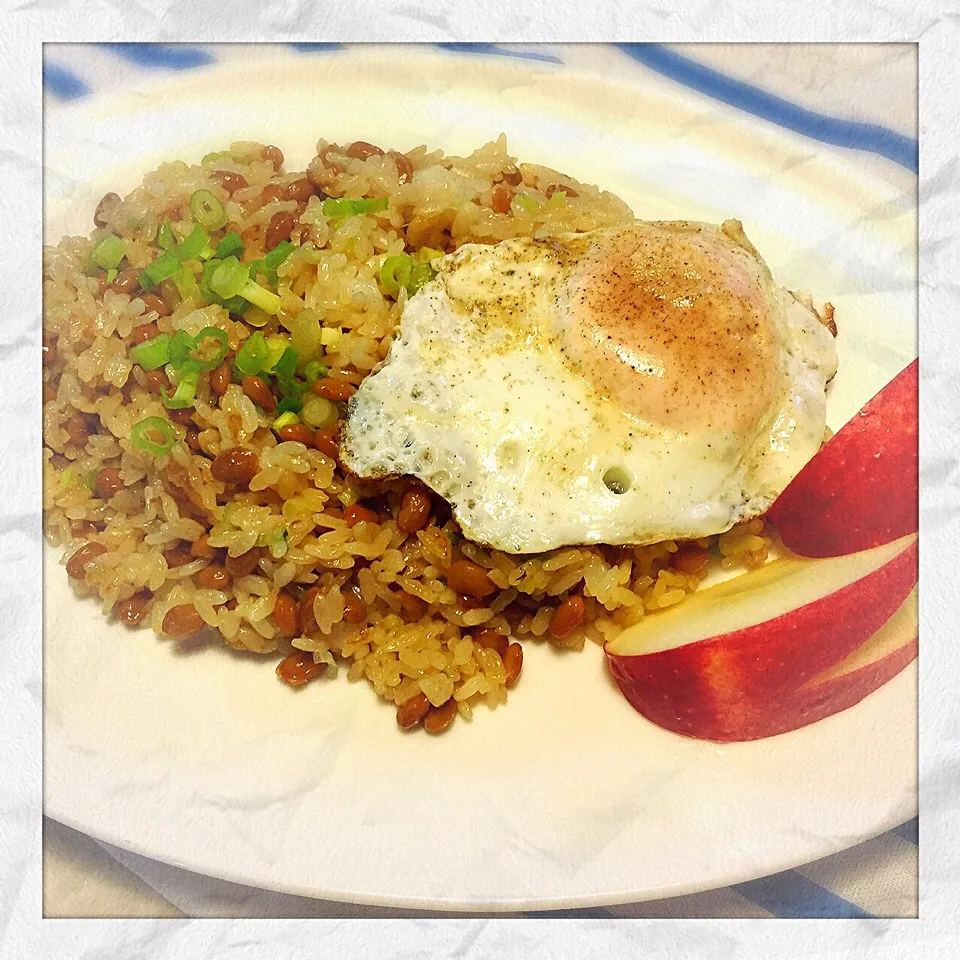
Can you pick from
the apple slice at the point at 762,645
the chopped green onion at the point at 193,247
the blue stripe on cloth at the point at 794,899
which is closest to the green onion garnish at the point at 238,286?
the chopped green onion at the point at 193,247

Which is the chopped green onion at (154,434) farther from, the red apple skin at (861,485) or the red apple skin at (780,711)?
the red apple skin at (861,485)

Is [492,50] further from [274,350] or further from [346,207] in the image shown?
[274,350]

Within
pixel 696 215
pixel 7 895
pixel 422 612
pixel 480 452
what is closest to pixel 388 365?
pixel 480 452

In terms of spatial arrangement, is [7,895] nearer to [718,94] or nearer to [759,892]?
[759,892]

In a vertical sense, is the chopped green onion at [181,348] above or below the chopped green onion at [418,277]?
below

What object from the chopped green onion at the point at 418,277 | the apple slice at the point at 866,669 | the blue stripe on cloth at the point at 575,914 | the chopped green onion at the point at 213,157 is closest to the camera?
the blue stripe on cloth at the point at 575,914

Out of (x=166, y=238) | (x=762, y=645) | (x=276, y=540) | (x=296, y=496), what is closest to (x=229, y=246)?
(x=166, y=238)

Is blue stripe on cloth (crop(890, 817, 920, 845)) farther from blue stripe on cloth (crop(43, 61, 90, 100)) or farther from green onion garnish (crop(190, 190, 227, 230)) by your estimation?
Result: blue stripe on cloth (crop(43, 61, 90, 100))
